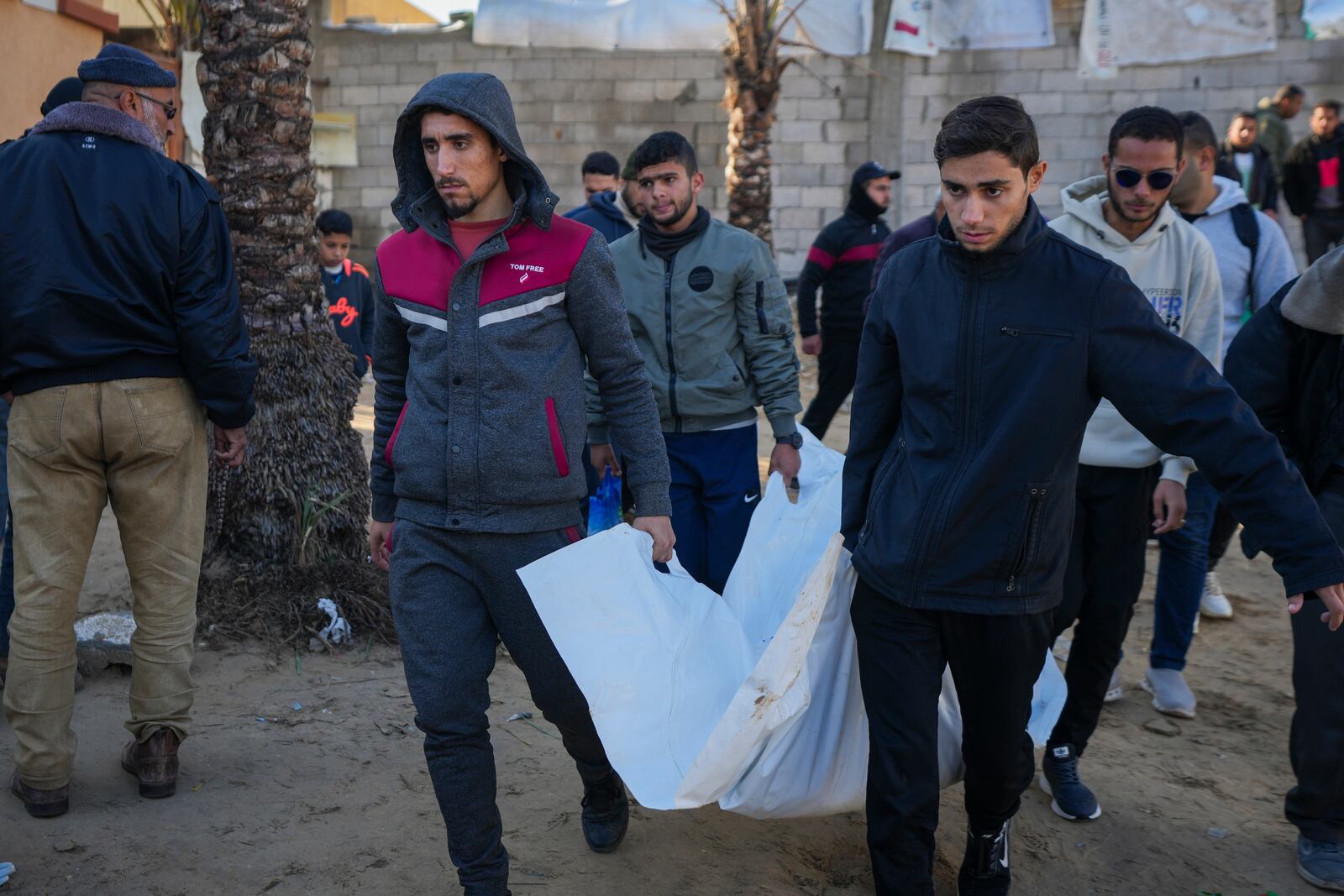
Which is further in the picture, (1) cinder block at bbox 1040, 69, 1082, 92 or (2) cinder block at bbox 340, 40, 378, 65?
(2) cinder block at bbox 340, 40, 378, 65

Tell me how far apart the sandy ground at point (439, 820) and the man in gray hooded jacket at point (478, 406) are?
65cm

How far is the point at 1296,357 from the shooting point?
3.49m

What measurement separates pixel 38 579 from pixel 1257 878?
3516 mm

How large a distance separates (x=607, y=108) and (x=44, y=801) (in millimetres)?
12466

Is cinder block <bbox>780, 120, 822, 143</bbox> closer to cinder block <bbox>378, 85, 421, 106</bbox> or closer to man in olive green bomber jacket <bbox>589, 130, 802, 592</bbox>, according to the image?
cinder block <bbox>378, 85, 421, 106</bbox>

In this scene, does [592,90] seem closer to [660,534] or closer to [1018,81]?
→ [1018,81]

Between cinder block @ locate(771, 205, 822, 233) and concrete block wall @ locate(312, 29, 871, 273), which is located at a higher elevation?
concrete block wall @ locate(312, 29, 871, 273)

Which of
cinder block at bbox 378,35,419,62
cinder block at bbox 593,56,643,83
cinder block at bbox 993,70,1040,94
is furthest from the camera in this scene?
cinder block at bbox 378,35,419,62

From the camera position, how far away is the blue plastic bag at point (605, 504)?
17.2 ft

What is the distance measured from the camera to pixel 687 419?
172 inches

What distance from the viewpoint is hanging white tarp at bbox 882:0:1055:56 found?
14.0 m

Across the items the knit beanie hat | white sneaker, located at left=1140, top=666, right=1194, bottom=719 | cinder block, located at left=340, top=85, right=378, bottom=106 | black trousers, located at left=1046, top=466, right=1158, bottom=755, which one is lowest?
white sneaker, located at left=1140, top=666, right=1194, bottom=719

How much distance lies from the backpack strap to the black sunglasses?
0.98 meters

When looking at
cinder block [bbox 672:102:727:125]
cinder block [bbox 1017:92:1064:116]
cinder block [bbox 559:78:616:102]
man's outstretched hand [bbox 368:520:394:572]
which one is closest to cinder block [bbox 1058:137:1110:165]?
cinder block [bbox 1017:92:1064:116]
